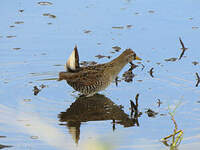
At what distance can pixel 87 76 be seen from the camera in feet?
25.6

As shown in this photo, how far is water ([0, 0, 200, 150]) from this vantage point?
651 cm

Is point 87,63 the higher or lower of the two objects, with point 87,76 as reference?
lower

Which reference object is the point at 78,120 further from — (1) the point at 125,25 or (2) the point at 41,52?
(1) the point at 125,25

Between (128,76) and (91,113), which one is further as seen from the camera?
(128,76)

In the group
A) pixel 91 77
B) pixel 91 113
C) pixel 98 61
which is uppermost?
pixel 91 77

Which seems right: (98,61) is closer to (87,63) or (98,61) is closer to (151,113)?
(87,63)

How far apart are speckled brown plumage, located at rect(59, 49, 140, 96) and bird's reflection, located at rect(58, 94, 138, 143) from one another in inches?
7.9

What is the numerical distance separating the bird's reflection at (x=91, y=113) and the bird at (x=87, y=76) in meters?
0.20

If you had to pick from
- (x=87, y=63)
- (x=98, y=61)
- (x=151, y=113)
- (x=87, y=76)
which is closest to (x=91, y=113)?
(x=87, y=76)

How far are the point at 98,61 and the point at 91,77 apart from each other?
130cm

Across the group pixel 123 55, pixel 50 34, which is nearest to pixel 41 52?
pixel 50 34

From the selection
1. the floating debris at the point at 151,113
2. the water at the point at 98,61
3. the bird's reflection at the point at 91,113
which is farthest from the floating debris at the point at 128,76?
the floating debris at the point at 151,113

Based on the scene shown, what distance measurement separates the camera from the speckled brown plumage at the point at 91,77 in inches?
302

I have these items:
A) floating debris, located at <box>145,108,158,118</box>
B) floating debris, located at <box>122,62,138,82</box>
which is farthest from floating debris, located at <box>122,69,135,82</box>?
floating debris, located at <box>145,108,158,118</box>
